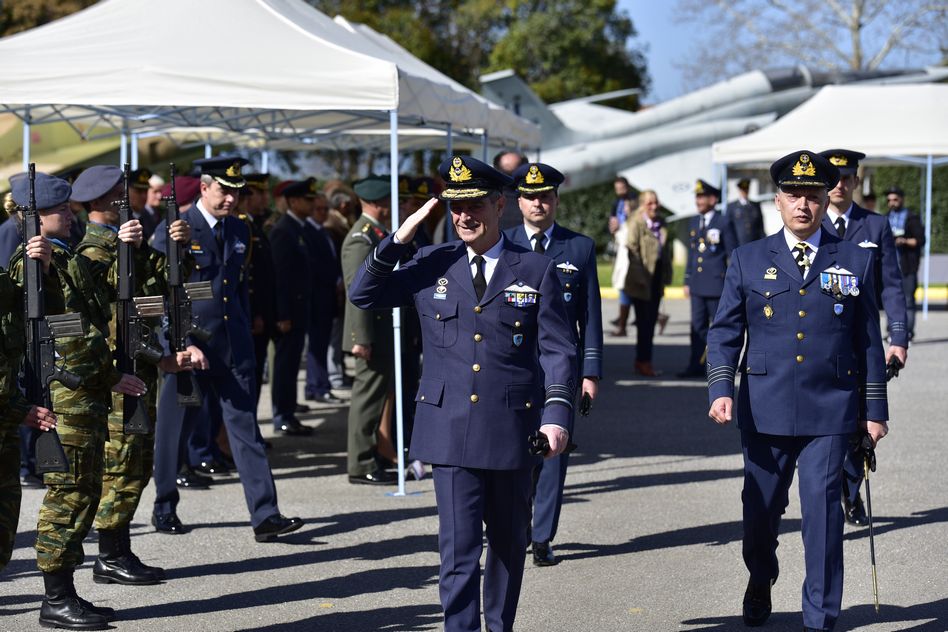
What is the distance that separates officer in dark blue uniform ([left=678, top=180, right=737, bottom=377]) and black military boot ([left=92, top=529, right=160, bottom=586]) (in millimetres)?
8867

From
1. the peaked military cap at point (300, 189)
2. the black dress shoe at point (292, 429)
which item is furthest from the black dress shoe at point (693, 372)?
the black dress shoe at point (292, 429)

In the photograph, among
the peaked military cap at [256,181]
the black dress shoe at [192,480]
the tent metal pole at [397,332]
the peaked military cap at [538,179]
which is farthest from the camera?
the peaked military cap at [256,181]

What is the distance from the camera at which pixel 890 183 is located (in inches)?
1307

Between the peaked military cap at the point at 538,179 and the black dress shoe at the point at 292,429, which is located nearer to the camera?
the peaked military cap at the point at 538,179

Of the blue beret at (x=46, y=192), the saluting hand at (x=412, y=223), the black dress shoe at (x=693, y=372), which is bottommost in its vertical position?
the black dress shoe at (x=693, y=372)

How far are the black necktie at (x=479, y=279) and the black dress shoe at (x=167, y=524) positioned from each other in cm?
338

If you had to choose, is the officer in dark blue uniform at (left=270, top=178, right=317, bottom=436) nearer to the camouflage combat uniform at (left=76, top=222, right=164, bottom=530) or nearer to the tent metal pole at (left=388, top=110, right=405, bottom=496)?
the tent metal pole at (left=388, top=110, right=405, bottom=496)

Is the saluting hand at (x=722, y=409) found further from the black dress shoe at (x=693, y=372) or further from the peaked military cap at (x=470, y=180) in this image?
the black dress shoe at (x=693, y=372)

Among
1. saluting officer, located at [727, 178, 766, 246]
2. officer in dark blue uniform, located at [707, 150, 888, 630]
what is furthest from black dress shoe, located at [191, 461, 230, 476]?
saluting officer, located at [727, 178, 766, 246]

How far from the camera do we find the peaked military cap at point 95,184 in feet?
20.7

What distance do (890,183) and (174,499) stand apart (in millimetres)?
28707

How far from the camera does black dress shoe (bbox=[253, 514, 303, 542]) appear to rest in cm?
725

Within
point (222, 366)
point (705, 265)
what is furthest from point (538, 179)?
point (705, 265)

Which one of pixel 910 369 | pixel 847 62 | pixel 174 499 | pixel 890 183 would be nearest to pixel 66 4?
pixel 890 183
